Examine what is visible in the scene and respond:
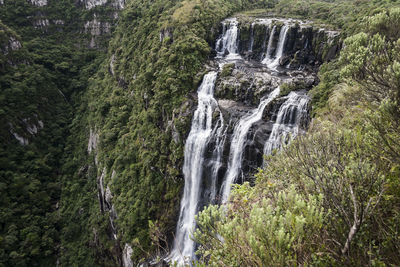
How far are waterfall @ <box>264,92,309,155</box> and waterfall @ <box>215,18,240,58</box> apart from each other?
1323 centimetres

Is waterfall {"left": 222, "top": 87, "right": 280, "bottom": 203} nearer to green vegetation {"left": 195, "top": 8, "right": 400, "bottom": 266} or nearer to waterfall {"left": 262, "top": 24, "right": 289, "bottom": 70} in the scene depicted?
waterfall {"left": 262, "top": 24, "right": 289, "bottom": 70}

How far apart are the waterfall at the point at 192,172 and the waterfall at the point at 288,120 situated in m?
4.79

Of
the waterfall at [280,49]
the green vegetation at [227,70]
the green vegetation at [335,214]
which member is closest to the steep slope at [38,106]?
the green vegetation at [227,70]

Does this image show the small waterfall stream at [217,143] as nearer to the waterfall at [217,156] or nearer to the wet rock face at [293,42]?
the waterfall at [217,156]

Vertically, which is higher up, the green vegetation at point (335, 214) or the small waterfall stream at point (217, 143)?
the green vegetation at point (335, 214)

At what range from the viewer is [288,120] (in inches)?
614

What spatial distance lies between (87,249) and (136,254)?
10.7m

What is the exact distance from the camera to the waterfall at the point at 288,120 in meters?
14.9

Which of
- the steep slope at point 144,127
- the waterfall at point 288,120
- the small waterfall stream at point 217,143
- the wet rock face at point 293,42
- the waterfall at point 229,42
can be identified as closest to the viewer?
the waterfall at point 288,120

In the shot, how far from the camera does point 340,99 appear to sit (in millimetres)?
11305

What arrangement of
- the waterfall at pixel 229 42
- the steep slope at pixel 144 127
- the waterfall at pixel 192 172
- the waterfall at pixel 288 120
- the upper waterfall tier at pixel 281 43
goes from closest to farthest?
the waterfall at pixel 288 120 → the waterfall at pixel 192 172 → the steep slope at pixel 144 127 → the upper waterfall tier at pixel 281 43 → the waterfall at pixel 229 42

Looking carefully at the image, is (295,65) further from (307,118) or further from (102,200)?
(102,200)

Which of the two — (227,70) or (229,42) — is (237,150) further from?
(229,42)

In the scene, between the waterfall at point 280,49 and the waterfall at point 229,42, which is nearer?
the waterfall at point 280,49
